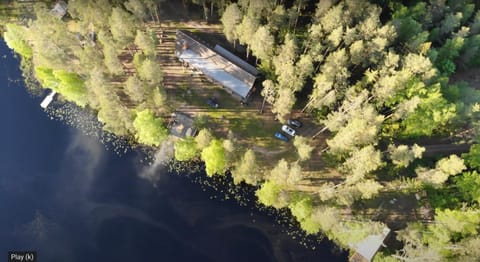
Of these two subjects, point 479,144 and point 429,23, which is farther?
point 429,23

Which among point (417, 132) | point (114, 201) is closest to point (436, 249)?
point (417, 132)

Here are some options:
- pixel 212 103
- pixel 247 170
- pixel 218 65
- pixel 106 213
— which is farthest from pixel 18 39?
pixel 247 170

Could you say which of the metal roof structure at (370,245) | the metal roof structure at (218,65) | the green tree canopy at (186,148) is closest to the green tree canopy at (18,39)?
the metal roof structure at (218,65)

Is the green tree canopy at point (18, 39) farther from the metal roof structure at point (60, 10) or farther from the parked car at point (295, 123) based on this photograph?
the parked car at point (295, 123)

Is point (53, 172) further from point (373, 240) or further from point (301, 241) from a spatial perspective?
point (373, 240)

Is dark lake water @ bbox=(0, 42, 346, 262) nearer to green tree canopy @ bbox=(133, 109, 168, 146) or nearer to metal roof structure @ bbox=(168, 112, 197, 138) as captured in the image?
green tree canopy @ bbox=(133, 109, 168, 146)

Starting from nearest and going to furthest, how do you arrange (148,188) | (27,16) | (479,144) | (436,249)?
(436,249) → (479,144) → (148,188) → (27,16)

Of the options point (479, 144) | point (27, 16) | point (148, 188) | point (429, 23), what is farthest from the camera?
point (27, 16)
